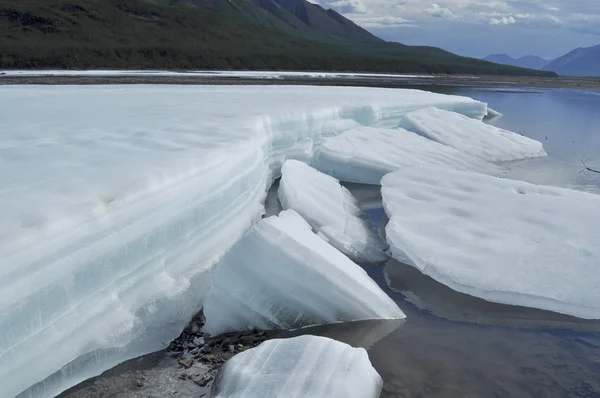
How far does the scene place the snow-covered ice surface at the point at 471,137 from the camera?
9.91 m

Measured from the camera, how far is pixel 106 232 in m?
2.96

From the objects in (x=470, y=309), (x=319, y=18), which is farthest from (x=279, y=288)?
(x=319, y=18)

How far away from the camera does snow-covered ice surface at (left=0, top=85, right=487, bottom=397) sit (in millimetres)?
2554

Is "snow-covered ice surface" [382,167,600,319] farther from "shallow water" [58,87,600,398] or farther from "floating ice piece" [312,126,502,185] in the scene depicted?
"floating ice piece" [312,126,502,185]

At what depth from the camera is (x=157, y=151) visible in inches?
178

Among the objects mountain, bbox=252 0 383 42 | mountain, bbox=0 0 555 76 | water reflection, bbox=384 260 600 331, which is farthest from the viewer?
mountain, bbox=252 0 383 42

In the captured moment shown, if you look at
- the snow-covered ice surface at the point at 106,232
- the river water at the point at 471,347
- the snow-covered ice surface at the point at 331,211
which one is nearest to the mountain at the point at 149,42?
the snow-covered ice surface at the point at 331,211

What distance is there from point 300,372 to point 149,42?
6319cm

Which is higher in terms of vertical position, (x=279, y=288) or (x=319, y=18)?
(x=279, y=288)

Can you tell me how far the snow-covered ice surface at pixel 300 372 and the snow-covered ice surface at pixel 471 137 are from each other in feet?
24.4

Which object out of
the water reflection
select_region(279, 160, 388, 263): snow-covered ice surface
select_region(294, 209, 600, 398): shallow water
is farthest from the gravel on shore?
select_region(279, 160, 388, 263): snow-covered ice surface

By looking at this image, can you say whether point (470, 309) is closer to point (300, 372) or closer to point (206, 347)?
point (300, 372)

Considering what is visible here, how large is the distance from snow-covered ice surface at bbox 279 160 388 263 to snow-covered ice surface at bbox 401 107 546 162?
3.90m

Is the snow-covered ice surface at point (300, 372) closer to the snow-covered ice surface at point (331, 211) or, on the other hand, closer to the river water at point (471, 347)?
the river water at point (471, 347)
